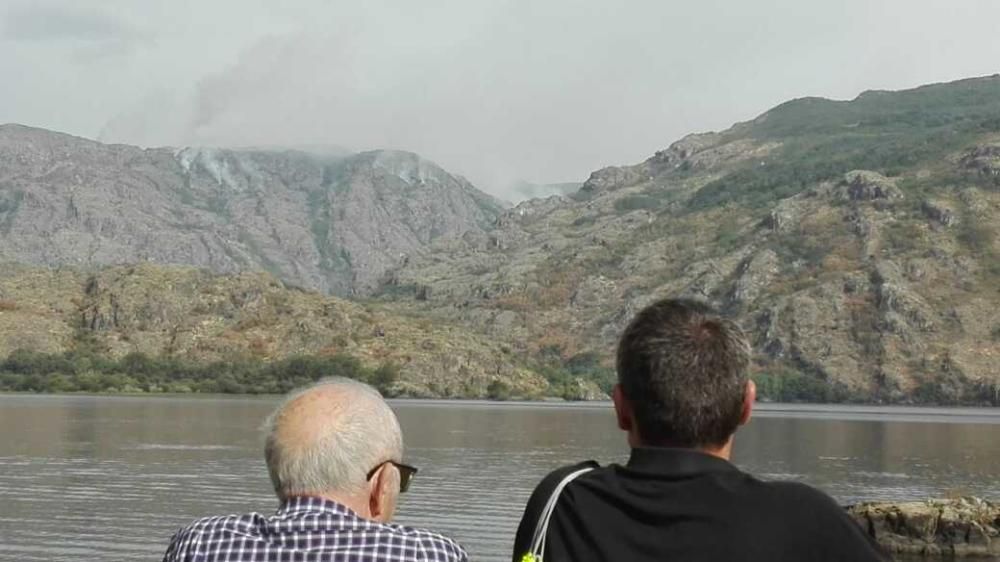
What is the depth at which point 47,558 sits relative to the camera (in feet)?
168

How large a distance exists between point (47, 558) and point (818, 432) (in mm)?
135241

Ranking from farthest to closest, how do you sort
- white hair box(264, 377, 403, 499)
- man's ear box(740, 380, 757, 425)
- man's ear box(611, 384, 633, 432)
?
white hair box(264, 377, 403, 499)
man's ear box(611, 384, 633, 432)
man's ear box(740, 380, 757, 425)

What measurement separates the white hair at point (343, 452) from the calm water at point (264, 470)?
2308cm

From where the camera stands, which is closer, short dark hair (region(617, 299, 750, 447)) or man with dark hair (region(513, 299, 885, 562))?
man with dark hair (region(513, 299, 885, 562))

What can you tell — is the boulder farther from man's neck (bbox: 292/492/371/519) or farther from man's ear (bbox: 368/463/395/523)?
man's neck (bbox: 292/492/371/519)

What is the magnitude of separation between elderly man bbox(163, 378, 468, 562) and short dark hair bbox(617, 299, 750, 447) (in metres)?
1.05

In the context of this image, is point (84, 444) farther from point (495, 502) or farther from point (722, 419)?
point (722, 419)

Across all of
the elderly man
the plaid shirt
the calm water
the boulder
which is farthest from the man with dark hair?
the boulder

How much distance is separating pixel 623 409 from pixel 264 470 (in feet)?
296

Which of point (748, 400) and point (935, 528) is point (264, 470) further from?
point (748, 400)

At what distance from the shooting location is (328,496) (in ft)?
18.8

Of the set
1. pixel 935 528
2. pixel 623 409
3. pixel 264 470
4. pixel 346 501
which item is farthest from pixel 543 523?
pixel 264 470

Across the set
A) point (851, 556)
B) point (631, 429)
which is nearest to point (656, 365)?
point (631, 429)

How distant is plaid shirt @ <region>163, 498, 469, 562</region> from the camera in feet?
17.8
